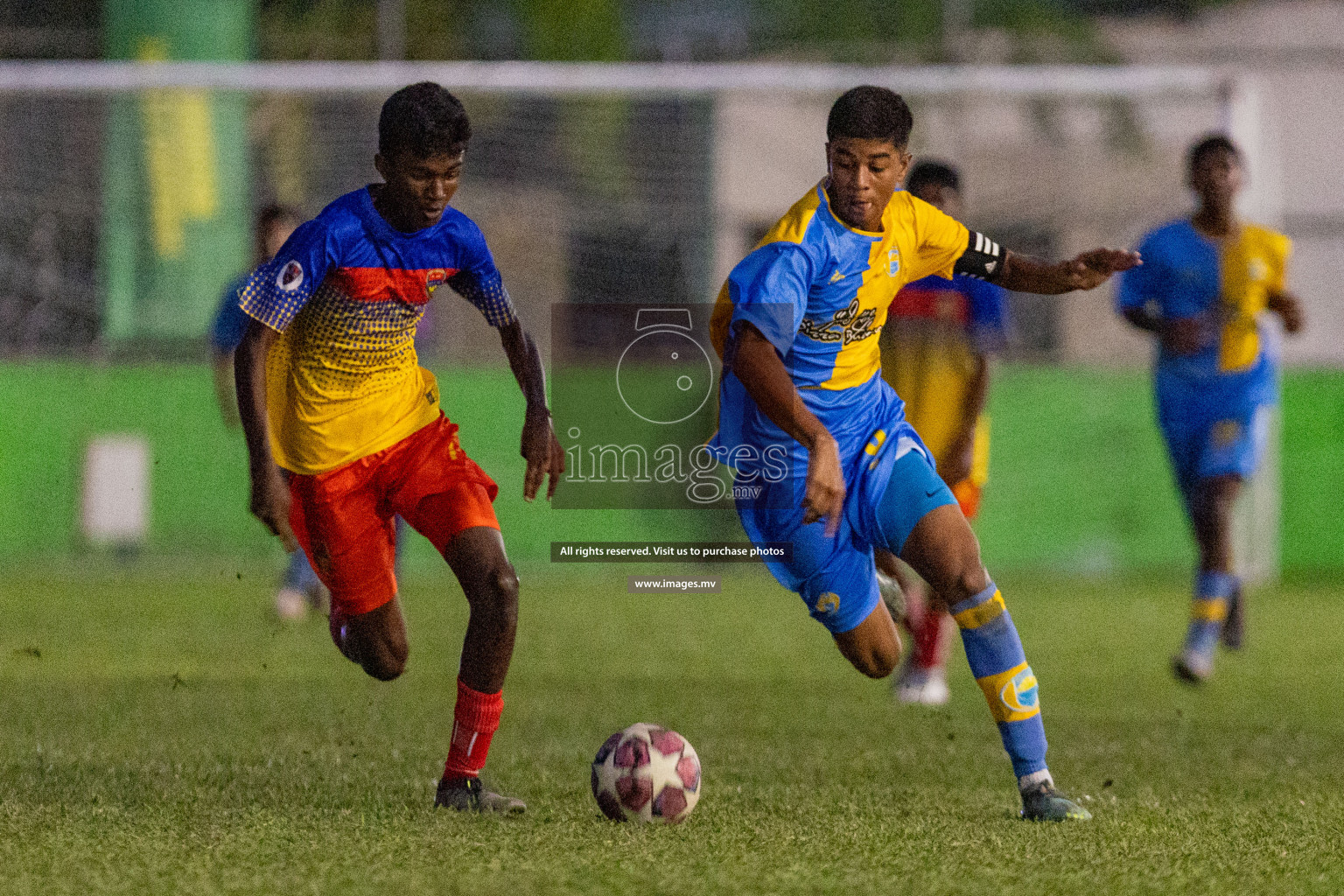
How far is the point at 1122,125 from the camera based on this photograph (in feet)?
56.1

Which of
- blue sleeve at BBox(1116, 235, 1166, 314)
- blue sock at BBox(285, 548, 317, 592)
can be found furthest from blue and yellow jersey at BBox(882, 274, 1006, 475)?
blue sock at BBox(285, 548, 317, 592)

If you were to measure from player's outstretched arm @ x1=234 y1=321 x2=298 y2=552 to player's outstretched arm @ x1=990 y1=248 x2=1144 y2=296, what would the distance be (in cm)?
220

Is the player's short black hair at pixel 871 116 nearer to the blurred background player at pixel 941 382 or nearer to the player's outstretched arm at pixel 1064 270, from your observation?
the player's outstretched arm at pixel 1064 270

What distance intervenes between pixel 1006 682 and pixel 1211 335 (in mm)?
Result: 4783

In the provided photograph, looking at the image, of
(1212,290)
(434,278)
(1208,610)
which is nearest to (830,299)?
(434,278)

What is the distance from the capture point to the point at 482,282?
5.81 meters

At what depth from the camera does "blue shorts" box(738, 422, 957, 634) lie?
5488 millimetres

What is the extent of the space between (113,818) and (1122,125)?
13678mm

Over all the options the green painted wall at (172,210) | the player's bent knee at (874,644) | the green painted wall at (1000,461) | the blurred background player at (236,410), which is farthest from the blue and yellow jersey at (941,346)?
the green painted wall at (172,210)

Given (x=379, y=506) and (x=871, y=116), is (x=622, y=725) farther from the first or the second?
(x=871, y=116)

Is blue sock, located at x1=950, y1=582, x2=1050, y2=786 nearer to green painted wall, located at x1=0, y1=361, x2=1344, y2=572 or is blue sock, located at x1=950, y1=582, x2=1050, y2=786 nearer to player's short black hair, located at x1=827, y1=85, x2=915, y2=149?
player's short black hair, located at x1=827, y1=85, x2=915, y2=149

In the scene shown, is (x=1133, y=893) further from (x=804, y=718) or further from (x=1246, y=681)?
(x=1246, y=681)

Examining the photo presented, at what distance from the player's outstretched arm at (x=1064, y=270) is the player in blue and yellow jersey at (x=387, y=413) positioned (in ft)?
4.80

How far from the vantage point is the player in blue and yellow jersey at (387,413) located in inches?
213
